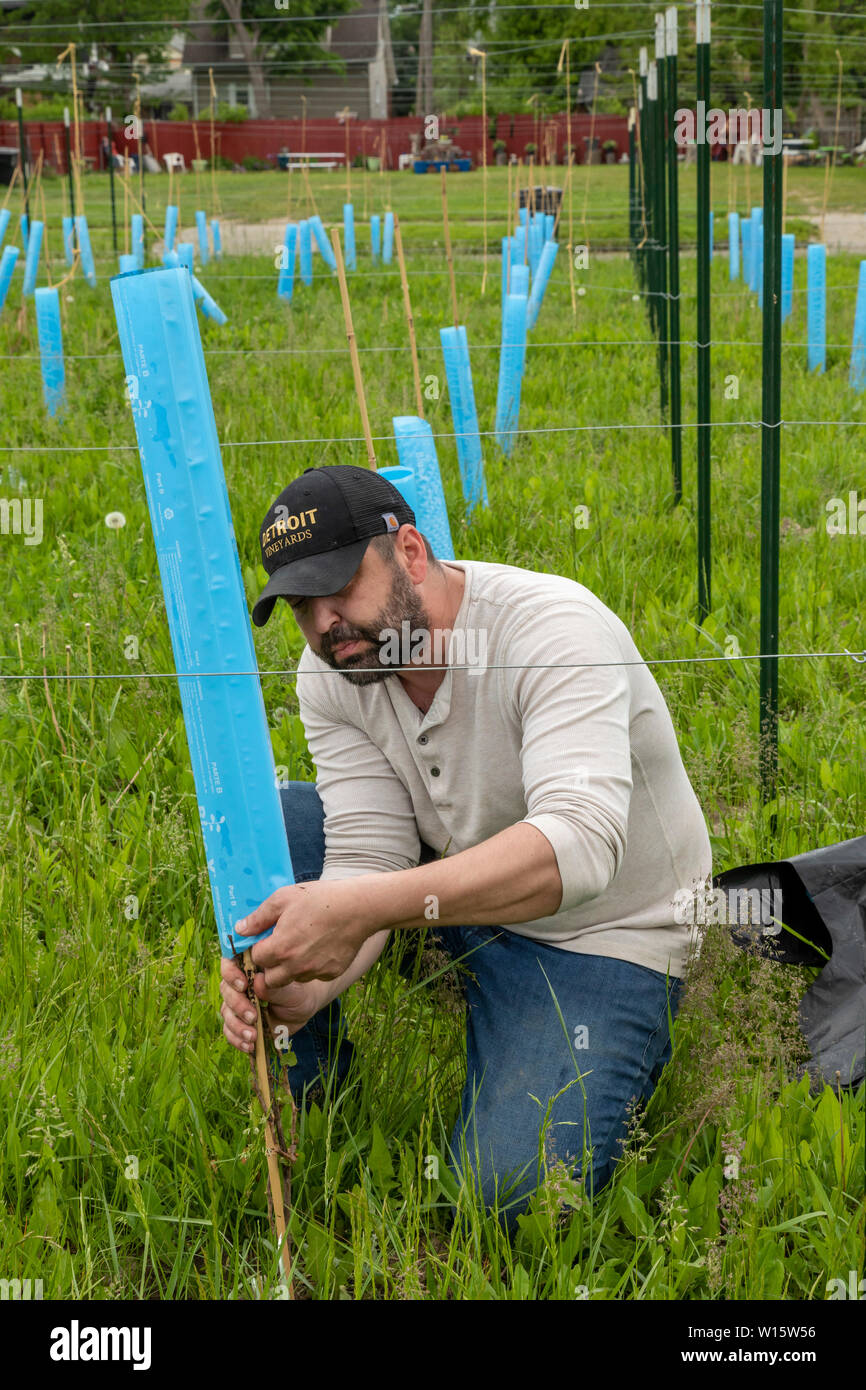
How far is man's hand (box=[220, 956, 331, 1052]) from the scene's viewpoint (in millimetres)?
1566

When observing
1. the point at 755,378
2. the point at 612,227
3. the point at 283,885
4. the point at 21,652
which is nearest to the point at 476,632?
the point at 283,885

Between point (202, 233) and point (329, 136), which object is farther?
point (329, 136)

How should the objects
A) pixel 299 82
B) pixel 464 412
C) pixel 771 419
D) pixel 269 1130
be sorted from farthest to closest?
pixel 299 82 < pixel 464 412 < pixel 771 419 < pixel 269 1130

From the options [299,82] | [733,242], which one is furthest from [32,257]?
[299,82]

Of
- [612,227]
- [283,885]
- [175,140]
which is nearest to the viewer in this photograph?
[283,885]

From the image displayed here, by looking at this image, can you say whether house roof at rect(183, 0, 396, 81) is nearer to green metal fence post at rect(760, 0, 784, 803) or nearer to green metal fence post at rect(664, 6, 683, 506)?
green metal fence post at rect(664, 6, 683, 506)

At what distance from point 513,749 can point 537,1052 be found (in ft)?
1.46

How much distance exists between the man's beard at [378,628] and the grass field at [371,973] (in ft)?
1.68

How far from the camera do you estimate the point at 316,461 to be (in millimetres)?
4688

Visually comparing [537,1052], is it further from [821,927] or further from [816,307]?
[816,307]

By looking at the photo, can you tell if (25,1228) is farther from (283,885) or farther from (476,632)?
(476,632)

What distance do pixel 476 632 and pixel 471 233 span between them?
609 inches

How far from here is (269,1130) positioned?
154 centimetres
